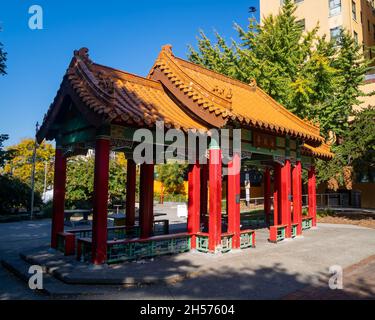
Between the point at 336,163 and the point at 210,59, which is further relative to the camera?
the point at 210,59

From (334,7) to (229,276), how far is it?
31.2 meters

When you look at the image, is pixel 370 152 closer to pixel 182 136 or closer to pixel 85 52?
pixel 182 136

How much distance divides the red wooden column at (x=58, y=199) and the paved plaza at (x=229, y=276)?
822 mm

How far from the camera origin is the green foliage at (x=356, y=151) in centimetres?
1786

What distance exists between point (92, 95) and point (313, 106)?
15.6 meters

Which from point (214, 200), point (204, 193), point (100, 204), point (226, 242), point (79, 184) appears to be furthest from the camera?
point (79, 184)

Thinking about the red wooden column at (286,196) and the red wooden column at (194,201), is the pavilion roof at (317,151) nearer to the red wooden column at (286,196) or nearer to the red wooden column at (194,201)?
the red wooden column at (286,196)

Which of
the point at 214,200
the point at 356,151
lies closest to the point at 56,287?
the point at 214,200

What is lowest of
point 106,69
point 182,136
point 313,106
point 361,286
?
point 361,286

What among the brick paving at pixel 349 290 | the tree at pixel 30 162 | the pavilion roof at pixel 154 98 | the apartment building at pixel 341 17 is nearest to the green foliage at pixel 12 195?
the pavilion roof at pixel 154 98

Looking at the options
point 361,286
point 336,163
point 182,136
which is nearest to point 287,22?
point 336,163

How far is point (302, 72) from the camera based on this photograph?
19750mm

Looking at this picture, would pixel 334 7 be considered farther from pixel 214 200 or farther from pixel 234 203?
pixel 214 200

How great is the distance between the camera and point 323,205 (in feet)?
88.9
